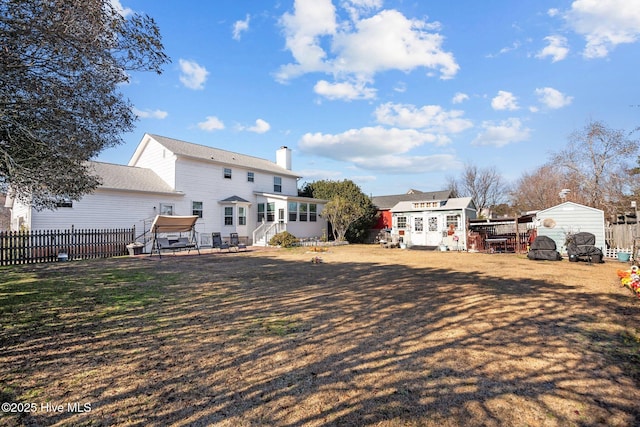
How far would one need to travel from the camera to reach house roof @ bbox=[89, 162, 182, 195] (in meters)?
16.8

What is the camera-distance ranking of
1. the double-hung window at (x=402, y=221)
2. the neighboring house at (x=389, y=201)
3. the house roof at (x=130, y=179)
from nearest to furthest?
the house roof at (x=130, y=179)
the double-hung window at (x=402, y=221)
the neighboring house at (x=389, y=201)

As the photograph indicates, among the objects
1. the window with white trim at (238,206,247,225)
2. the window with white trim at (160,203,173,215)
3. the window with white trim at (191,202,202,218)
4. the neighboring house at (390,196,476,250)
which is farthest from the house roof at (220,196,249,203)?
the neighboring house at (390,196,476,250)

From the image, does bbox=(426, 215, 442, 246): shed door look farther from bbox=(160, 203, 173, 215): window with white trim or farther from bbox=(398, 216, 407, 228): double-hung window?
bbox=(160, 203, 173, 215): window with white trim

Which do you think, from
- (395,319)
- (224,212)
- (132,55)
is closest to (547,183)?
(224,212)

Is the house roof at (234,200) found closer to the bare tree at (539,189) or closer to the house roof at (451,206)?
the house roof at (451,206)

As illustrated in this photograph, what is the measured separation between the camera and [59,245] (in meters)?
12.6

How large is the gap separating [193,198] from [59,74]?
15703 millimetres

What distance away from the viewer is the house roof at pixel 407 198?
1257 inches

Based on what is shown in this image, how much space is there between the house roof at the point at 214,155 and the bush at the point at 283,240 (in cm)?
624

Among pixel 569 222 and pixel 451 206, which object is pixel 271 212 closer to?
pixel 451 206

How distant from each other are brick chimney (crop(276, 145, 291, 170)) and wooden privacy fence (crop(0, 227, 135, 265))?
50.6 feet

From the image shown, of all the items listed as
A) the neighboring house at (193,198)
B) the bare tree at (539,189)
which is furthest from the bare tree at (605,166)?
the neighboring house at (193,198)

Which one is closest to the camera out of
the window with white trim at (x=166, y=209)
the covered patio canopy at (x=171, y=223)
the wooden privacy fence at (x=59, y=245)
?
the wooden privacy fence at (x=59, y=245)

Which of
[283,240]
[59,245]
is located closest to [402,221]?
[283,240]
